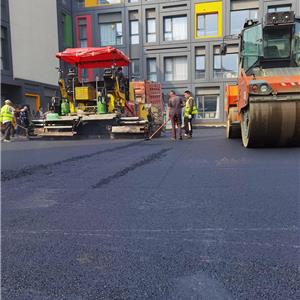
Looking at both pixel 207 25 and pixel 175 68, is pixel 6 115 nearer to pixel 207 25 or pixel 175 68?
pixel 175 68

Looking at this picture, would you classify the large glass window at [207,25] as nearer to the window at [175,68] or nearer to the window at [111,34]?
the window at [175,68]

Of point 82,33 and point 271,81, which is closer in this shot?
point 271,81

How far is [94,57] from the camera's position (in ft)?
41.3

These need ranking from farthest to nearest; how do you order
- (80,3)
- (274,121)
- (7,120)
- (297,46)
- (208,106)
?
(80,3) < (208,106) < (7,120) < (297,46) < (274,121)

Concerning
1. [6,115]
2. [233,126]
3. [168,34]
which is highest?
[168,34]

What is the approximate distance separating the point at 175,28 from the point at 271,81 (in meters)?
25.3

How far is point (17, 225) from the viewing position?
321 cm

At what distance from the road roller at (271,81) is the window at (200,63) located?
2168cm

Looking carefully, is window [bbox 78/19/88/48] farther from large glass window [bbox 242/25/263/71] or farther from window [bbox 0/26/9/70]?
large glass window [bbox 242/25/263/71]

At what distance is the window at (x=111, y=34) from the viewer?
3180cm

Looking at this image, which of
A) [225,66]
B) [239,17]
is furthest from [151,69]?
[239,17]

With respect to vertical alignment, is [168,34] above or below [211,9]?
below

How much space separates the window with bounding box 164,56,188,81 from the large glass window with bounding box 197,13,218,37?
2.51 metres

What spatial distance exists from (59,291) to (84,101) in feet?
38.0
